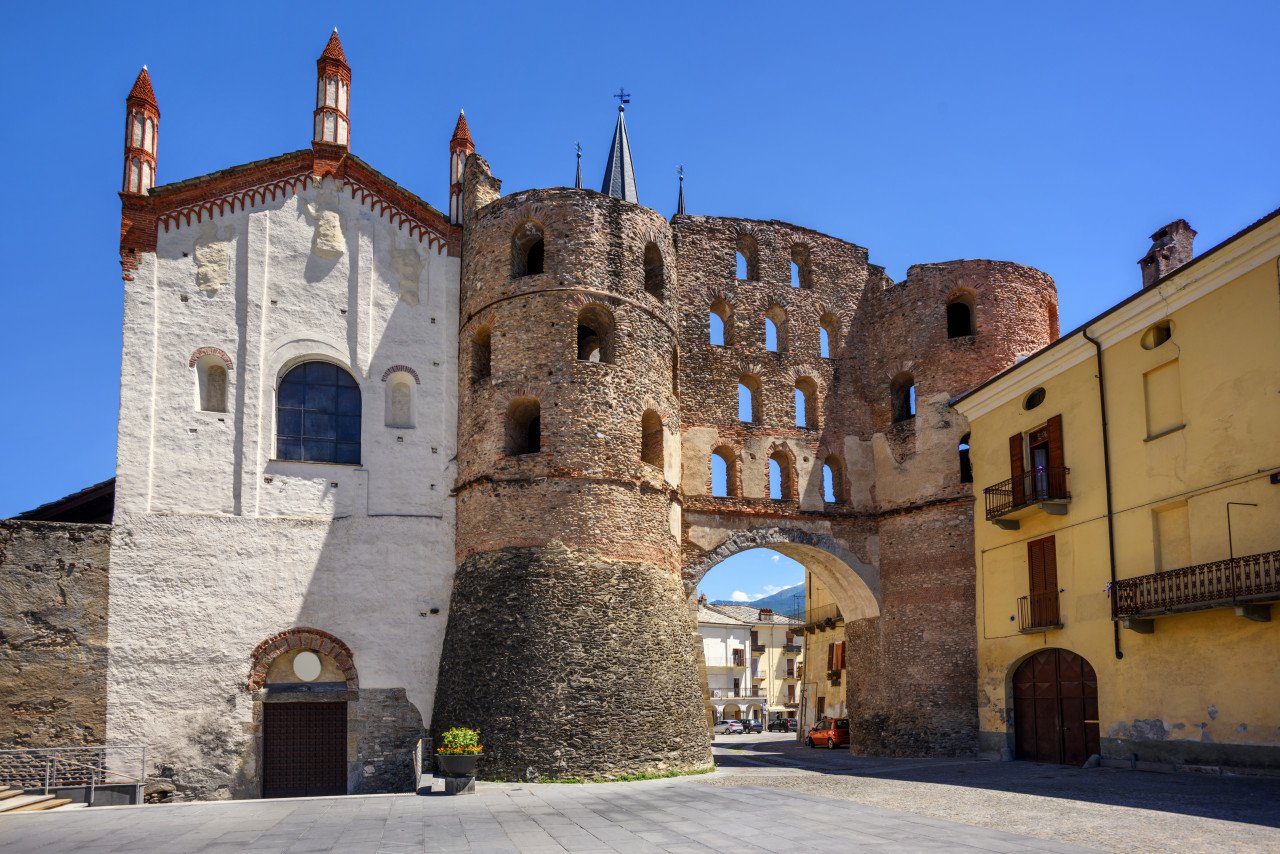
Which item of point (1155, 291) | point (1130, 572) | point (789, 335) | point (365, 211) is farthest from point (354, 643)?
point (1155, 291)

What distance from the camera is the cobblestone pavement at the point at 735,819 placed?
13.0 metres

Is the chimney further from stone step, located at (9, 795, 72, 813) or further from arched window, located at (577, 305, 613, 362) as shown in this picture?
stone step, located at (9, 795, 72, 813)

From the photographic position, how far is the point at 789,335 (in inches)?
1186

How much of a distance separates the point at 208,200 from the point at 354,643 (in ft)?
36.2

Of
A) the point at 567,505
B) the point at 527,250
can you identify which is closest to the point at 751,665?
the point at 527,250

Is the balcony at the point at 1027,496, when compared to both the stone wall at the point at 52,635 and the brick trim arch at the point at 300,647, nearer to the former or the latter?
the brick trim arch at the point at 300,647

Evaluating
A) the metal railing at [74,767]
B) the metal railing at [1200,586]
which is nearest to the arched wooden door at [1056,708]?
the metal railing at [1200,586]

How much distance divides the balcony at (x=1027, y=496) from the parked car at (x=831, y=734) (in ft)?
36.7

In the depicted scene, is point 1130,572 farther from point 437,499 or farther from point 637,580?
point 437,499

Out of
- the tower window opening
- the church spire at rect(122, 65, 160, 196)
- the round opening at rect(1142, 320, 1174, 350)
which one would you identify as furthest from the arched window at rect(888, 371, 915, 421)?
the church spire at rect(122, 65, 160, 196)

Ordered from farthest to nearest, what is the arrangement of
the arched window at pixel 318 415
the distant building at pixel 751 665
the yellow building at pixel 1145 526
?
1. the distant building at pixel 751 665
2. the arched window at pixel 318 415
3. the yellow building at pixel 1145 526

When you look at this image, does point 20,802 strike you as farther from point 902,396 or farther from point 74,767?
point 902,396

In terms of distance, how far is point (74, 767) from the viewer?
2186cm

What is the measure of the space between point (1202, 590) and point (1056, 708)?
6.28 metres
